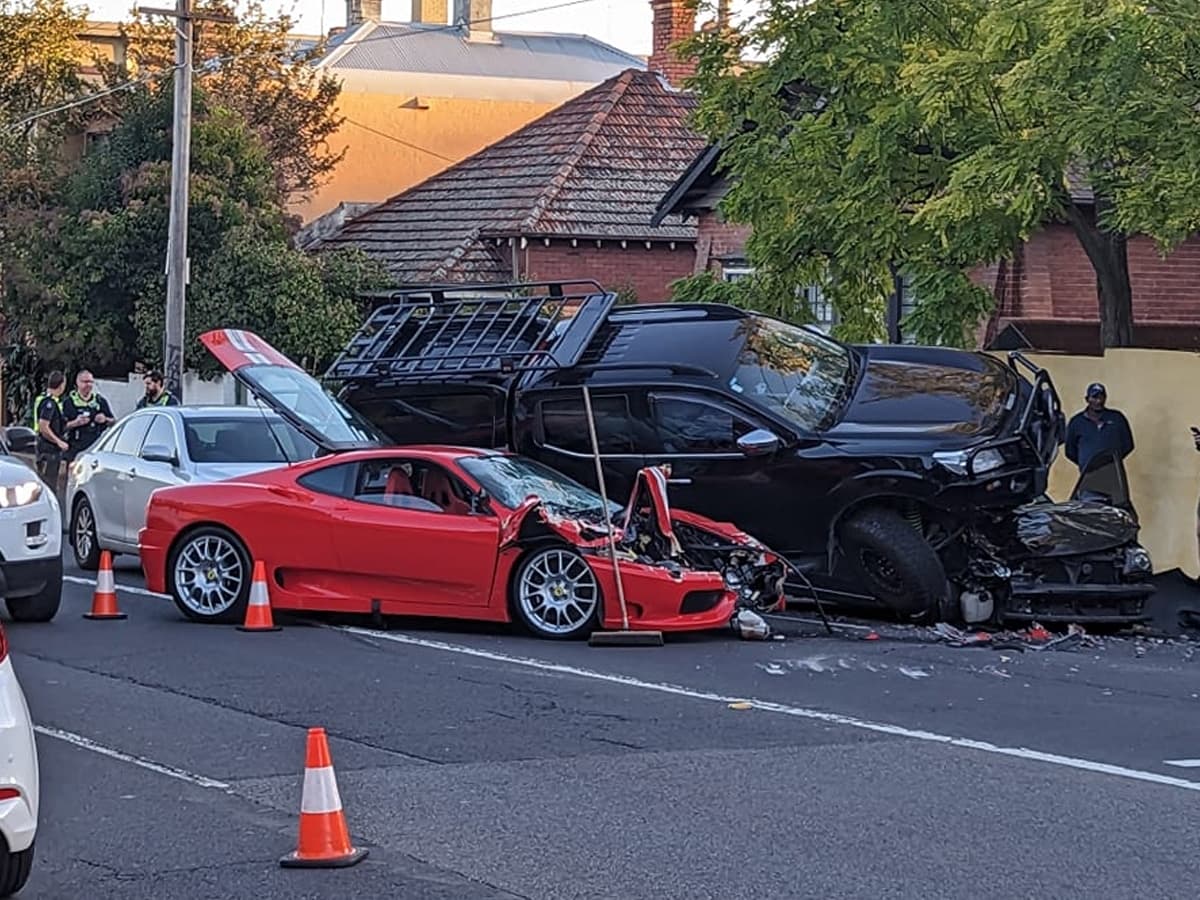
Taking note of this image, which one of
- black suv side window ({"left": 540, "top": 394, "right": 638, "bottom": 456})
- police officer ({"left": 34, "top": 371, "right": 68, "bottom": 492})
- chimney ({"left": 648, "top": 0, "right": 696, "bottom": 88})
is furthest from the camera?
chimney ({"left": 648, "top": 0, "right": 696, "bottom": 88})

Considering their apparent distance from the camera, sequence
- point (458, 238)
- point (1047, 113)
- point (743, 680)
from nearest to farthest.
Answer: point (743, 680), point (1047, 113), point (458, 238)

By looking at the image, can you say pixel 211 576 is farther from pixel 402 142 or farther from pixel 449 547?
pixel 402 142

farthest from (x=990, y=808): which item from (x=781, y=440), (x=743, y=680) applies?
(x=781, y=440)

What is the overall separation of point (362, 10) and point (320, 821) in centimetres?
4668

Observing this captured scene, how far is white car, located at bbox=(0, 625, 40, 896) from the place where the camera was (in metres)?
6.11

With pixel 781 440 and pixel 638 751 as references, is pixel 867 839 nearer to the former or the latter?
pixel 638 751

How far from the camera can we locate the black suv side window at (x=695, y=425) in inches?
596

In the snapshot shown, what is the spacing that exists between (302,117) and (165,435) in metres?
20.5

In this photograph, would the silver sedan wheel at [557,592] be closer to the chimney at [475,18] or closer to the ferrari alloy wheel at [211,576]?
the ferrari alloy wheel at [211,576]

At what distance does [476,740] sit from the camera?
973 cm

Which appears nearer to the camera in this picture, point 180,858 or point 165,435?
point 180,858

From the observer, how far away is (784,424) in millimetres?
14977

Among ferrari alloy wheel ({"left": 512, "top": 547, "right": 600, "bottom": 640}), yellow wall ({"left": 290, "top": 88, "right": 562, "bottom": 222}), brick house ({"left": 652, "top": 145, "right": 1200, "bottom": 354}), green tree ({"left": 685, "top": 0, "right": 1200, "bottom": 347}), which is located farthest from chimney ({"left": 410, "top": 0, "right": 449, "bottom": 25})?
ferrari alloy wheel ({"left": 512, "top": 547, "right": 600, "bottom": 640})

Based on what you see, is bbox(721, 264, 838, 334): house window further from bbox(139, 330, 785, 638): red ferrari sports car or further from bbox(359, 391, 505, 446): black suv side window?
bbox(139, 330, 785, 638): red ferrari sports car
